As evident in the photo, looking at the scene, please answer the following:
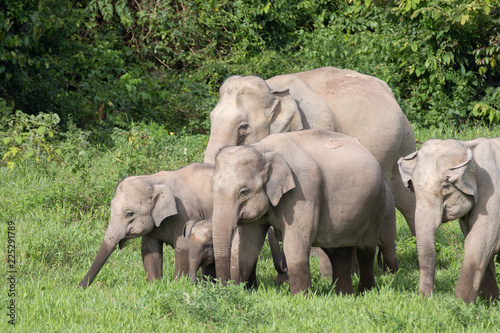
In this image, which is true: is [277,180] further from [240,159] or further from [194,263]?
[194,263]

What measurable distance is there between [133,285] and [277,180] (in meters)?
1.71

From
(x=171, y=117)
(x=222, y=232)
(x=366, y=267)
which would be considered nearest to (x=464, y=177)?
(x=366, y=267)

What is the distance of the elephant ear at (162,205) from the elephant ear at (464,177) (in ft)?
7.50

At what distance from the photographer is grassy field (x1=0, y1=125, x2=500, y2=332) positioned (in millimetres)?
5191

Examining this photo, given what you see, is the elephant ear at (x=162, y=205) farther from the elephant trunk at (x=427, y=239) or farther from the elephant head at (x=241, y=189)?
the elephant trunk at (x=427, y=239)

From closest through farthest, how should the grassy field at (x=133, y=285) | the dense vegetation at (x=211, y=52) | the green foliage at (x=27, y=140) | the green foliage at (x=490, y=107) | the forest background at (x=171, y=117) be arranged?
1. the grassy field at (x=133, y=285)
2. the forest background at (x=171, y=117)
3. the green foliage at (x=27, y=140)
4. the dense vegetation at (x=211, y=52)
5. the green foliage at (x=490, y=107)

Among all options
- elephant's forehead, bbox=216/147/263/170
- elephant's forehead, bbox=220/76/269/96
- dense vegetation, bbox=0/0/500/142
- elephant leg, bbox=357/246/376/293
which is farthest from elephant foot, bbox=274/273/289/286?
dense vegetation, bbox=0/0/500/142

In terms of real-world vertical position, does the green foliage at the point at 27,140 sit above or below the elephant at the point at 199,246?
below

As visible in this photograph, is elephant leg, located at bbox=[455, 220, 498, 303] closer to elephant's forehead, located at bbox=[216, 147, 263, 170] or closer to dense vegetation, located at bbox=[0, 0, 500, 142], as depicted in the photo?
A: elephant's forehead, located at bbox=[216, 147, 263, 170]

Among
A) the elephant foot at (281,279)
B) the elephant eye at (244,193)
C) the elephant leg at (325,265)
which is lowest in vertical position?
the elephant foot at (281,279)

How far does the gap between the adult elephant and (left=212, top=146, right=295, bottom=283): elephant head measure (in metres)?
1.19

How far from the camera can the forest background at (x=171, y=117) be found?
17.7ft

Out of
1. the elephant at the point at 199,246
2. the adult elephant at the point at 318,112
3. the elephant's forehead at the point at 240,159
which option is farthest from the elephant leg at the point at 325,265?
the elephant's forehead at the point at 240,159

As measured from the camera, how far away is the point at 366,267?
22.0ft
